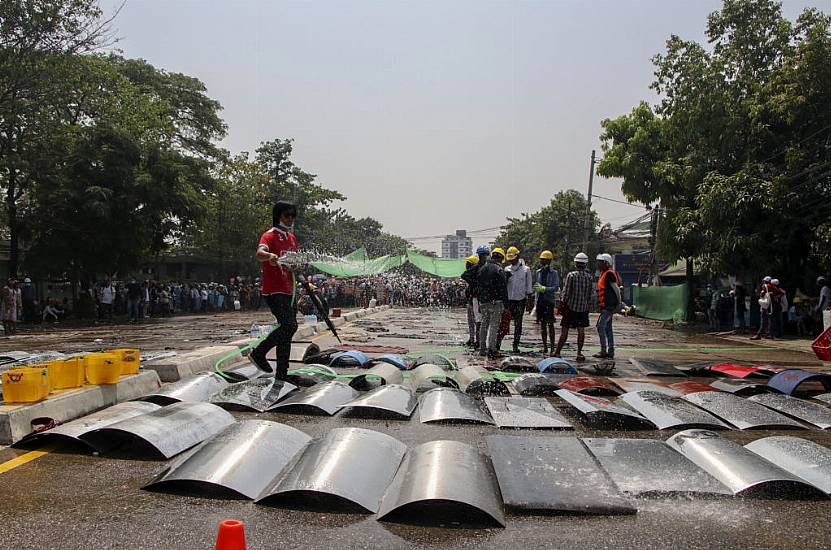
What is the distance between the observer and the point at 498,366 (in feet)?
28.0

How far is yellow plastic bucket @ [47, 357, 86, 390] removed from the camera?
5.39m

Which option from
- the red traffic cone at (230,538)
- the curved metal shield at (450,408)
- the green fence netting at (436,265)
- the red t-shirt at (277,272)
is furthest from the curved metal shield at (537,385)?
the green fence netting at (436,265)

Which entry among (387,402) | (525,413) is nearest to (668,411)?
(525,413)

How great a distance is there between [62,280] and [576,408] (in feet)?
97.2

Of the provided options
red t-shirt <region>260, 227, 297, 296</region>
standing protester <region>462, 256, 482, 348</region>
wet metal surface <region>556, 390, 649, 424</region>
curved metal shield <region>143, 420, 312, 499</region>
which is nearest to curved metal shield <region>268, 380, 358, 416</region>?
red t-shirt <region>260, 227, 297, 296</region>

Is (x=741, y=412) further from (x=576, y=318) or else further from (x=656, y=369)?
(x=576, y=318)

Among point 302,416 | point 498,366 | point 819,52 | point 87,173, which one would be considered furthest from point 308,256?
point 87,173

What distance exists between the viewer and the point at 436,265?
124 ft

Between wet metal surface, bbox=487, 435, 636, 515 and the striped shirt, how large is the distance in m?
5.51

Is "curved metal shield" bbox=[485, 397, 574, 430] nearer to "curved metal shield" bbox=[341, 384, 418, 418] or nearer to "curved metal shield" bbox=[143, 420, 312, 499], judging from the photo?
"curved metal shield" bbox=[341, 384, 418, 418]

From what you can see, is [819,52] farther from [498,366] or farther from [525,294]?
[498,366]

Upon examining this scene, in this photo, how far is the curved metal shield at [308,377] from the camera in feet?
22.4

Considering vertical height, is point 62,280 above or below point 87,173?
below

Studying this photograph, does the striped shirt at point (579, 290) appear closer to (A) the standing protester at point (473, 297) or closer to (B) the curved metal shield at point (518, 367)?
(A) the standing protester at point (473, 297)
